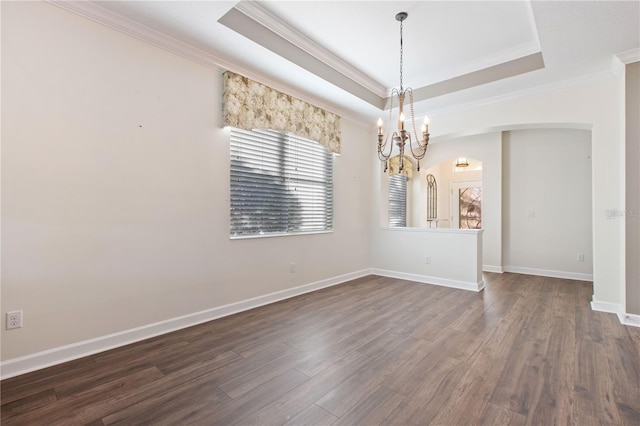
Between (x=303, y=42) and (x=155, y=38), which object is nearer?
(x=155, y=38)

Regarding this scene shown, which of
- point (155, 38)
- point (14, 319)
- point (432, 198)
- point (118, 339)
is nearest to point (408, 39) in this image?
point (155, 38)

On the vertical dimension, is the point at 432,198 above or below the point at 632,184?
above

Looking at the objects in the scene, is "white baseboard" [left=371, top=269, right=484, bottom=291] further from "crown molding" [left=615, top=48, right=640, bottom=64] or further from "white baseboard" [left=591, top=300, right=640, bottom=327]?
"crown molding" [left=615, top=48, right=640, bottom=64]

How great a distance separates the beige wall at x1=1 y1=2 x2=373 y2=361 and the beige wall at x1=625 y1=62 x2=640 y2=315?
428 centimetres

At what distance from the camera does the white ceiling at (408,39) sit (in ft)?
8.39

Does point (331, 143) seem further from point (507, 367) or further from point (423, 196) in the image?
point (423, 196)

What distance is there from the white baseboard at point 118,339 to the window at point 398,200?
13.2 feet

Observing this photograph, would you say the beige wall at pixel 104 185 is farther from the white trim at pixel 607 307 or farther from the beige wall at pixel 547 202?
the beige wall at pixel 547 202

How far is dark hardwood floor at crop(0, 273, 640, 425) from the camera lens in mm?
1708

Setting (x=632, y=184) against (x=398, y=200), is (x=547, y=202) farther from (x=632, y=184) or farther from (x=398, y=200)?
(x=398, y=200)

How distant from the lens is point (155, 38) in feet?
9.01

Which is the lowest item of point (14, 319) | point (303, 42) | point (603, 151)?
point (14, 319)

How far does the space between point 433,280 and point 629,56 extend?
3.55 m

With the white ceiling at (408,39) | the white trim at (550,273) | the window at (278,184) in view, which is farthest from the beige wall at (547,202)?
the window at (278,184)
